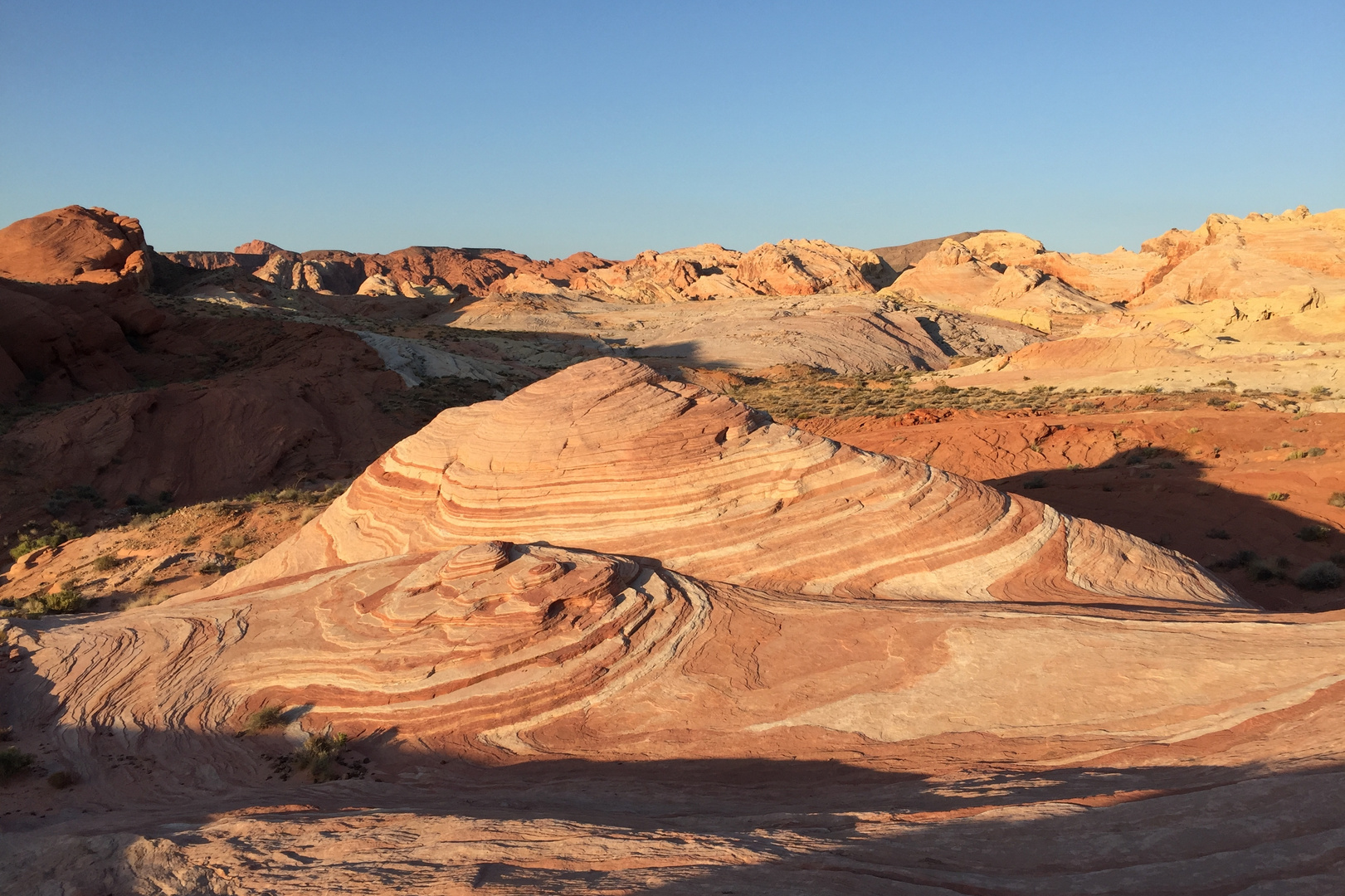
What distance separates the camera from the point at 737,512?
31.7 feet

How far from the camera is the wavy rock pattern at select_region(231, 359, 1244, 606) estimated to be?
932cm

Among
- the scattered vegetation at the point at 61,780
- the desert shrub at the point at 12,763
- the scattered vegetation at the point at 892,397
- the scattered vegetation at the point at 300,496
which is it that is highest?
the scattered vegetation at the point at 892,397

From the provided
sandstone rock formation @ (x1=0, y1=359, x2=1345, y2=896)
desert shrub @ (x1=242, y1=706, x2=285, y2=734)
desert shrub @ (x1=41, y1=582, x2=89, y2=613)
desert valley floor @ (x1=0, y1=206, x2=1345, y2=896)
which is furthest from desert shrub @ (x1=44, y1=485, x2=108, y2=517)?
desert shrub @ (x1=242, y1=706, x2=285, y2=734)

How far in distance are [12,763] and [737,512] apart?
706cm

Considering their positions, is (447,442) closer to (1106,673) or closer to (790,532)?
(790,532)

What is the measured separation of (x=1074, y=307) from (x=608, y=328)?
38.5m

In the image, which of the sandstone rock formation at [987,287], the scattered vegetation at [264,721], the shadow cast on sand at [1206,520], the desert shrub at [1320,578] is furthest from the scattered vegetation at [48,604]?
the sandstone rock formation at [987,287]

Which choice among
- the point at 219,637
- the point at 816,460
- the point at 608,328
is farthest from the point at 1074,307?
the point at 219,637

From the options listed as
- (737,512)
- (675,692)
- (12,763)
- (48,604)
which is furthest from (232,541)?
(675,692)

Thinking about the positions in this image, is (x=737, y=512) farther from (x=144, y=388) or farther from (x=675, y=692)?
(x=144, y=388)

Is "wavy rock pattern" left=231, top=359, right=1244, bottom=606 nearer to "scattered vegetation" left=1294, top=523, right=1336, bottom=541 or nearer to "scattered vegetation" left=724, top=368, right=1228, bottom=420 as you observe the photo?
"scattered vegetation" left=1294, top=523, right=1336, bottom=541

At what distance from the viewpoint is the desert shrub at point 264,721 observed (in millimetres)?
7562

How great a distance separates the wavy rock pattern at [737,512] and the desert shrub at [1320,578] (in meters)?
5.10

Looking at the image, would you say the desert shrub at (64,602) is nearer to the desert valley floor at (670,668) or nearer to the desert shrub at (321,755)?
the desert valley floor at (670,668)
